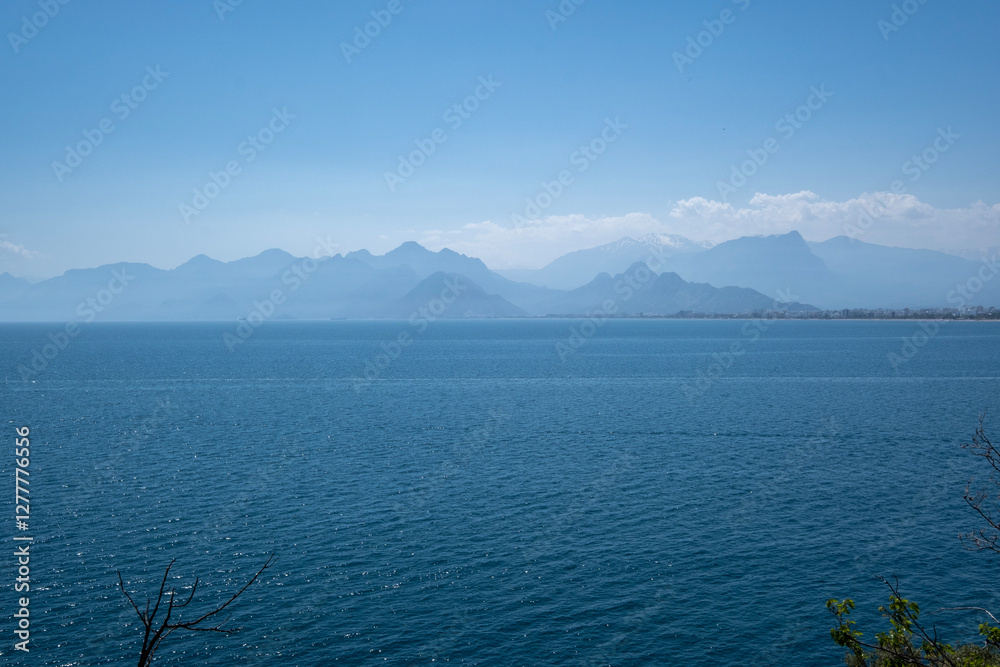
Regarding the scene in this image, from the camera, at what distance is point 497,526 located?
41.0 meters

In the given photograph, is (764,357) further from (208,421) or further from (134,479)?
(134,479)

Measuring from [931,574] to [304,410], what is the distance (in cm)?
7030

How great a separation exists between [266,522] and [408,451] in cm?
2084

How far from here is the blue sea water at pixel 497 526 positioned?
28.8 m

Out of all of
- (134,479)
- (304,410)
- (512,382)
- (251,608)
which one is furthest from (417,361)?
(251,608)

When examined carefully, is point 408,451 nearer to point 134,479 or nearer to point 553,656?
point 134,479

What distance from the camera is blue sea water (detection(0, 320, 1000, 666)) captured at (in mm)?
28797

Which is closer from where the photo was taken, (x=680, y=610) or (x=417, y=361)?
(x=680, y=610)

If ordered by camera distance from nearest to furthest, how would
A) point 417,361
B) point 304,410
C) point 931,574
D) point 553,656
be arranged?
point 553,656
point 931,574
point 304,410
point 417,361

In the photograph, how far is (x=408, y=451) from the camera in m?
61.3

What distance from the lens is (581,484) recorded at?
49719 mm

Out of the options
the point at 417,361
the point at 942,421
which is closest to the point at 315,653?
the point at 942,421

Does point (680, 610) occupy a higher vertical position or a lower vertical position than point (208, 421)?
lower

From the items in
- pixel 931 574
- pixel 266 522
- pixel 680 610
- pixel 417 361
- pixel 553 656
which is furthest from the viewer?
pixel 417 361
